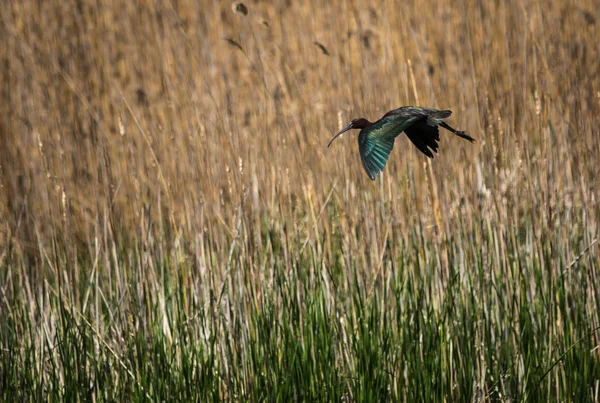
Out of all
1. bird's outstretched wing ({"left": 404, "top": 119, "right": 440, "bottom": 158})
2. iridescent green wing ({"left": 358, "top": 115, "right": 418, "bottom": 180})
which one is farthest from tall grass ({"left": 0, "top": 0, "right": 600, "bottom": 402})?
iridescent green wing ({"left": 358, "top": 115, "right": 418, "bottom": 180})

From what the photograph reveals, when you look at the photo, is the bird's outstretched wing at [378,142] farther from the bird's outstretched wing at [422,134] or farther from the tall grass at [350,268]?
the tall grass at [350,268]

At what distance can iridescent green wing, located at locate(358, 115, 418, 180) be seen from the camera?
148 centimetres

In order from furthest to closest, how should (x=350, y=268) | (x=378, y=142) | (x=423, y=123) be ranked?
(x=350, y=268), (x=423, y=123), (x=378, y=142)

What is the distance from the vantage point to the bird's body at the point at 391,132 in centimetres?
150

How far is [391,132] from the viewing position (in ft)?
5.27

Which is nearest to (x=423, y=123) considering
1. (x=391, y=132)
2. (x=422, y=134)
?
(x=422, y=134)

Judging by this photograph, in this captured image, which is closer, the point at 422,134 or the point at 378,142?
the point at 378,142

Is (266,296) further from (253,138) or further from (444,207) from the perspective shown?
(253,138)

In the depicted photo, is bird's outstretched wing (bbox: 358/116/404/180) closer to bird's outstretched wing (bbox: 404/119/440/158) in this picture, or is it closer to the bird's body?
the bird's body

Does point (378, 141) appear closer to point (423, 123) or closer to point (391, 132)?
point (391, 132)

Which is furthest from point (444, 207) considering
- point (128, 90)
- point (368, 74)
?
point (128, 90)

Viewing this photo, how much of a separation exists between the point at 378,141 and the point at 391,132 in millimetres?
48

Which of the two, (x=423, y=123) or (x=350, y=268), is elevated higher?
(x=423, y=123)

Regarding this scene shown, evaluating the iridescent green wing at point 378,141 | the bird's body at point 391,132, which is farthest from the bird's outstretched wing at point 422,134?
the iridescent green wing at point 378,141
